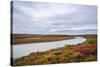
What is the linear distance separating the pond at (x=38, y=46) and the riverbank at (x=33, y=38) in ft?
0.13

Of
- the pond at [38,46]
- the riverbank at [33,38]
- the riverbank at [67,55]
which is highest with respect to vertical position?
the riverbank at [33,38]

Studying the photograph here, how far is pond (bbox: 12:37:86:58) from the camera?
220 centimetres

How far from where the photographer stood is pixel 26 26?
2234 millimetres

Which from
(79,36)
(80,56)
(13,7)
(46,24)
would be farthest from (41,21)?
(80,56)

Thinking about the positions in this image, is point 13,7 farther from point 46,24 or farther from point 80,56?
point 80,56

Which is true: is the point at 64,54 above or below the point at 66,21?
below

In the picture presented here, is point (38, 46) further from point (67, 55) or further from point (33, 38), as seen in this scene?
point (67, 55)

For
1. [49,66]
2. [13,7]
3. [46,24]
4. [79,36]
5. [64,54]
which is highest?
[13,7]

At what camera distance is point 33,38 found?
2.27 m

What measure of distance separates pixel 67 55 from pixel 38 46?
406 mm

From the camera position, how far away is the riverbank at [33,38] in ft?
7.24

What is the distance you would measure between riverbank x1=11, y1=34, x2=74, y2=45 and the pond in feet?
0.13

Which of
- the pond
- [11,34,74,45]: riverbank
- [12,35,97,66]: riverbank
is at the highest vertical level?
[11,34,74,45]: riverbank
